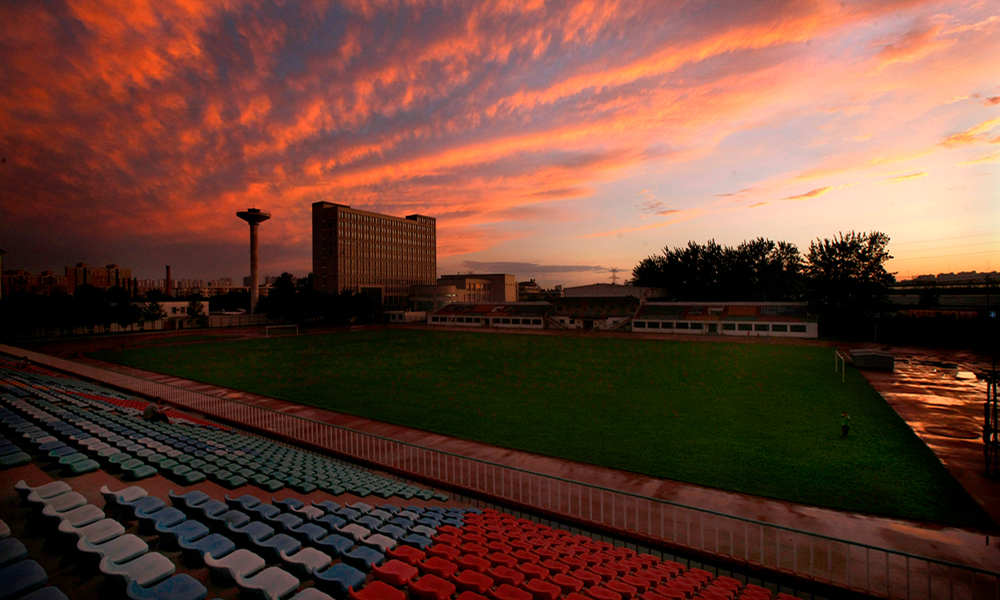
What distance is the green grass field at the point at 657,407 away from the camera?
43.1 feet

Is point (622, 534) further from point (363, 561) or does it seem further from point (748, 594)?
point (363, 561)

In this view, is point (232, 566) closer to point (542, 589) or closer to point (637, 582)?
point (542, 589)

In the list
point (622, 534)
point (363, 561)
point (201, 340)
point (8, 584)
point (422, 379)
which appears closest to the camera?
point (8, 584)

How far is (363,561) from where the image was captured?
6609mm

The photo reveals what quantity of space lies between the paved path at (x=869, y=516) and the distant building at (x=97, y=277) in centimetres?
17947

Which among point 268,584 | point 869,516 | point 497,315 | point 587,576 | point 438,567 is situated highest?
point 497,315

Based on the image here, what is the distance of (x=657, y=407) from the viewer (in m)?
21.7

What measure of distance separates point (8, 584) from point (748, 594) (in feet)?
31.9

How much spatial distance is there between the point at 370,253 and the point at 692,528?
121 meters

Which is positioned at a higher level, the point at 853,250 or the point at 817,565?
the point at 853,250

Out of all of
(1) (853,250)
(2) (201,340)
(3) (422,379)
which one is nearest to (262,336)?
(2) (201,340)

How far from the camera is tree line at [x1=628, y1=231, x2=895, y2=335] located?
186 ft

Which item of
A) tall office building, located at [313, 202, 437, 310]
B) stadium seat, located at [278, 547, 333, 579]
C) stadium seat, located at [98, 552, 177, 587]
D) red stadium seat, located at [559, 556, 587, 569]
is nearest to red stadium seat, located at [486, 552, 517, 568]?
red stadium seat, located at [559, 556, 587, 569]

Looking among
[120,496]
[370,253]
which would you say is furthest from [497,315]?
[120,496]
